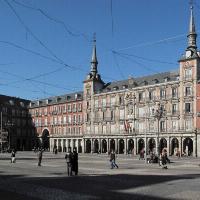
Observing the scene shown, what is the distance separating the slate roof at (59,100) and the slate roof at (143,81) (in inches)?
344

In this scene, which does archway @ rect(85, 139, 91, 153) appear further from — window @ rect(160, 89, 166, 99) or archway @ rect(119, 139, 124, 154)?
window @ rect(160, 89, 166, 99)

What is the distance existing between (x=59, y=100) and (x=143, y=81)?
30811mm

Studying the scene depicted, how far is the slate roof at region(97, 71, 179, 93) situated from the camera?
83412 millimetres

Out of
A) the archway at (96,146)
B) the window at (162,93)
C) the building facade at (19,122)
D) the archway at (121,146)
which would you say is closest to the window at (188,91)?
the window at (162,93)

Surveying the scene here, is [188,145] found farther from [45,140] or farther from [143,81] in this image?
[45,140]

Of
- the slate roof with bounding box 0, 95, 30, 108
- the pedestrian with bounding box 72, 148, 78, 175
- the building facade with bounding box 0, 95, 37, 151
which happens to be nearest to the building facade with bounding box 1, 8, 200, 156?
the building facade with bounding box 0, 95, 37, 151

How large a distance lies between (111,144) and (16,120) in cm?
3864

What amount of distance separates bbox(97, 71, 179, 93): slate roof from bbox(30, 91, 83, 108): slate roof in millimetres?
8732

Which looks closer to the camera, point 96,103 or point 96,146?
point 96,146

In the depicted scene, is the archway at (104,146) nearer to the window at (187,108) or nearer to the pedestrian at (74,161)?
the window at (187,108)

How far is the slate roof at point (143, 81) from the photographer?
274 ft

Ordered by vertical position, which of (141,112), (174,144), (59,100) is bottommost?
(174,144)

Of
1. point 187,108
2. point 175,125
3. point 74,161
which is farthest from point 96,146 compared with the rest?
point 74,161

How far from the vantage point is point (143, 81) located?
89.6 m
